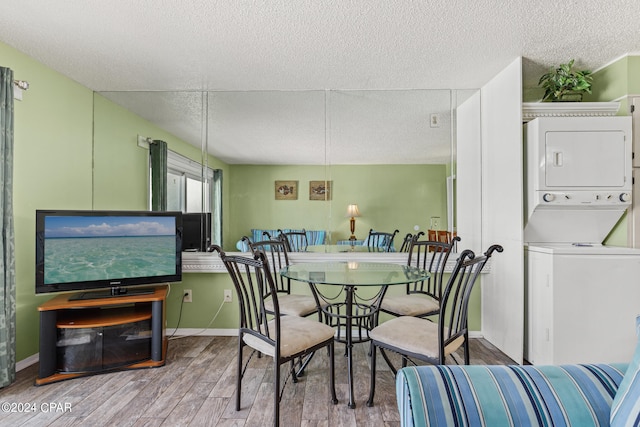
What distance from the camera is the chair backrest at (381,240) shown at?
10.5 ft

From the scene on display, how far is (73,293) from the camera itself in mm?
2607

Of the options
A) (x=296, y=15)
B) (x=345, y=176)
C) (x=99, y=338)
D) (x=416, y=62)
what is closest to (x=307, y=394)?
(x=99, y=338)

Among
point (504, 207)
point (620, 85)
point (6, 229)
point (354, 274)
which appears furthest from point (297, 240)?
point (620, 85)

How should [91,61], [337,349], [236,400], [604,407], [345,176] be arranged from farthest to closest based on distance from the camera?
[345,176]
[337,349]
[91,61]
[236,400]
[604,407]

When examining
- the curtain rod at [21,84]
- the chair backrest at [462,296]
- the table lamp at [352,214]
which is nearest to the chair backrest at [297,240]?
the table lamp at [352,214]

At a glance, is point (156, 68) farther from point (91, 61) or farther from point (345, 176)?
point (345, 176)

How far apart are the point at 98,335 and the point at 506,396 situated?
99.0 inches

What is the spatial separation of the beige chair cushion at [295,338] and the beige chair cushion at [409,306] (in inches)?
26.1

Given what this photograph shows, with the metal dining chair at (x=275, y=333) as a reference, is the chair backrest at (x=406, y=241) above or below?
above

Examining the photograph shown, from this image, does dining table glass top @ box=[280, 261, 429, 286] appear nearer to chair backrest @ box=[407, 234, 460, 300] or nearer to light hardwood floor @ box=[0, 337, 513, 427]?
chair backrest @ box=[407, 234, 460, 300]

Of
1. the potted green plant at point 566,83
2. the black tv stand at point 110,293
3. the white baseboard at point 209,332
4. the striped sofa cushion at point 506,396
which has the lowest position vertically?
the white baseboard at point 209,332

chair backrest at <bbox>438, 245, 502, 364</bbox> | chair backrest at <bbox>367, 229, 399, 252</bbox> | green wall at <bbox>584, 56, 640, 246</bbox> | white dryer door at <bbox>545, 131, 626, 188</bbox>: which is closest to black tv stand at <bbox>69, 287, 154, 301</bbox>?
chair backrest at <bbox>367, 229, 399, 252</bbox>

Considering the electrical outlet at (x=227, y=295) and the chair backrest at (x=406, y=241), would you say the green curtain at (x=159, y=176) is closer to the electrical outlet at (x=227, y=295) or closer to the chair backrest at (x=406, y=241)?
the electrical outlet at (x=227, y=295)

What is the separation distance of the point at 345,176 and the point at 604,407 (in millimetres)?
2463
